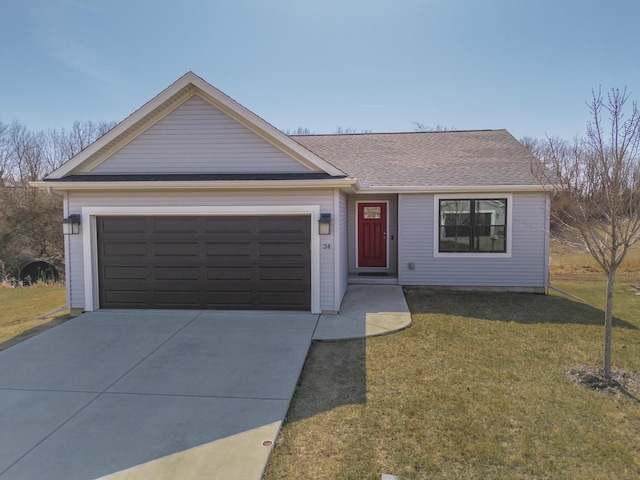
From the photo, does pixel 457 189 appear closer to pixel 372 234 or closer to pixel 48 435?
pixel 372 234

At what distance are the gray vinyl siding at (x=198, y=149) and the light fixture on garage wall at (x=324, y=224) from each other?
1.10m

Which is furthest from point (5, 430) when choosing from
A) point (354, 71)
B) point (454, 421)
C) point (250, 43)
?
point (354, 71)

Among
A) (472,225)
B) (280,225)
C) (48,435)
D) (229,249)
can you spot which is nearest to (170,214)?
(229,249)

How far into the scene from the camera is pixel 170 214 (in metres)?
8.24

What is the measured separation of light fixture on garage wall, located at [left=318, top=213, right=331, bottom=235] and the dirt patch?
4.57m

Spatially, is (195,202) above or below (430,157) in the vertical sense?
below

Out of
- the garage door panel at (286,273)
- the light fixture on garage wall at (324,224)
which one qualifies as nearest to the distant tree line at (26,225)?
the garage door panel at (286,273)

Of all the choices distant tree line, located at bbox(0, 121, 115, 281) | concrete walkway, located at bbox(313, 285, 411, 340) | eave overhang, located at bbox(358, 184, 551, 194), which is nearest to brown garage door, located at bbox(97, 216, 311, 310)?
concrete walkway, located at bbox(313, 285, 411, 340)

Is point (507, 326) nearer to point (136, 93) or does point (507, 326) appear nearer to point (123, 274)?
point (123, 274)

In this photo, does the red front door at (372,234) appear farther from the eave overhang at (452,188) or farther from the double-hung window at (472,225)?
the double-hung window at (472,225)

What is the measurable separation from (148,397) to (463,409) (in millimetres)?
3576

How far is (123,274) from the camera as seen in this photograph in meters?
8.43

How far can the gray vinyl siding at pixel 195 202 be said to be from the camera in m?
8.02

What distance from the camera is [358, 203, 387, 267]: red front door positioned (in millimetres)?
11828
